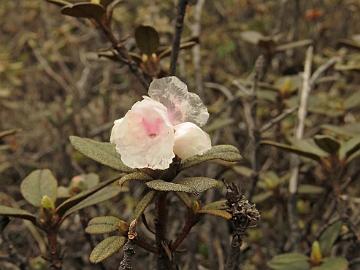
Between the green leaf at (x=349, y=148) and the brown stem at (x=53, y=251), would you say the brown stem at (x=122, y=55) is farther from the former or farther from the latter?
the green leaf at (x=349, y=148)

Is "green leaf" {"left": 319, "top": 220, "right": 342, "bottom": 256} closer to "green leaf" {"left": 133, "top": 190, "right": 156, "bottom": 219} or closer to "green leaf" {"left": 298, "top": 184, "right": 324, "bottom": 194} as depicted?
"green leaf" {"left": 298, "top": 184, "right": 324, "bottom": 194}

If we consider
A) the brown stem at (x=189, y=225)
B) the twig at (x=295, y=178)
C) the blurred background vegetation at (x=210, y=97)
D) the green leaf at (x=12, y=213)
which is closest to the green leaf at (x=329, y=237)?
the blurred background vegetation at (x=210, y=97)

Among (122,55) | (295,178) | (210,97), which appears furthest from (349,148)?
(210,97)

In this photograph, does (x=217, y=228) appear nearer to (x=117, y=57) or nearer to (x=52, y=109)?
(x=117, y=57)

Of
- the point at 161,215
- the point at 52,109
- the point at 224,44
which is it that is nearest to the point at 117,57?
the point at 161,215

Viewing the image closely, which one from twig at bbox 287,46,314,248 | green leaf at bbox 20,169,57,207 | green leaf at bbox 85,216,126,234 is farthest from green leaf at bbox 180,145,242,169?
twig at bbox 287,46,314,248
